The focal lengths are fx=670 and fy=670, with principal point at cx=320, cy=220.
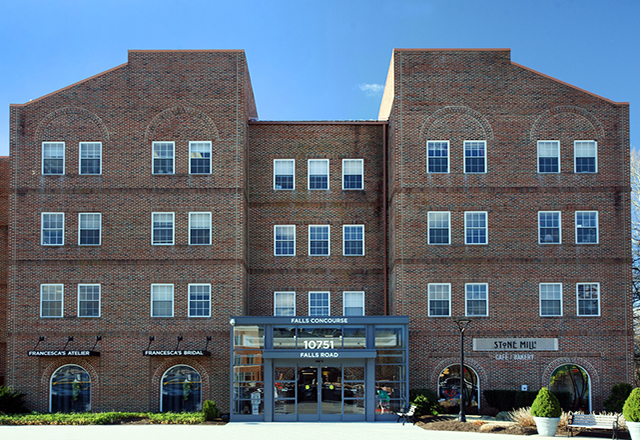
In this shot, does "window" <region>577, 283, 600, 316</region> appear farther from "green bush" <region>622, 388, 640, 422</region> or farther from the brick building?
"green bush" <region>622, 388, 640, 422</region>

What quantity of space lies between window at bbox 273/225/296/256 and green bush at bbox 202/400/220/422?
26.5 feet

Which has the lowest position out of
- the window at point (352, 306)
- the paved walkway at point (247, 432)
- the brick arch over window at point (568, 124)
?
the paved walkway at point (247, 432)

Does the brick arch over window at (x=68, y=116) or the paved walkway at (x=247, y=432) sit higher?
the brick arch over window at (x=68, y=116)

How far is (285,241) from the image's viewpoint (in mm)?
32156

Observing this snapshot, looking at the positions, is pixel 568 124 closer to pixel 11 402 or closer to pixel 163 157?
pixel 163 157

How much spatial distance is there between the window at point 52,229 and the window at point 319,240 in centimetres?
1137

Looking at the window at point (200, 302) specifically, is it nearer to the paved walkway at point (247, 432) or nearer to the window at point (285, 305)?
the window at point (285, 305)

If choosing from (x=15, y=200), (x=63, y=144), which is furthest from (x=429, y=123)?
(x=15, y=200)

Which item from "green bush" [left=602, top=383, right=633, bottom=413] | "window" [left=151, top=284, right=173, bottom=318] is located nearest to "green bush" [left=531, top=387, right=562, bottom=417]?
"green bush" [left=602, top=383, right=633, bottom=413]

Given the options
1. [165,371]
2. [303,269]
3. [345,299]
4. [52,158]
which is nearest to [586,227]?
[345,299]

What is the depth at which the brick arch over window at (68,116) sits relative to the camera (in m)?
30.7

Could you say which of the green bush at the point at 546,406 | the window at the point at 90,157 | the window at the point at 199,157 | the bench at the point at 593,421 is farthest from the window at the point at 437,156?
the window at the point at 90,157

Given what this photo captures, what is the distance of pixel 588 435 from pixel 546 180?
11.6 meters

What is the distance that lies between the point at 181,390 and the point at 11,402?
23.1 ft
